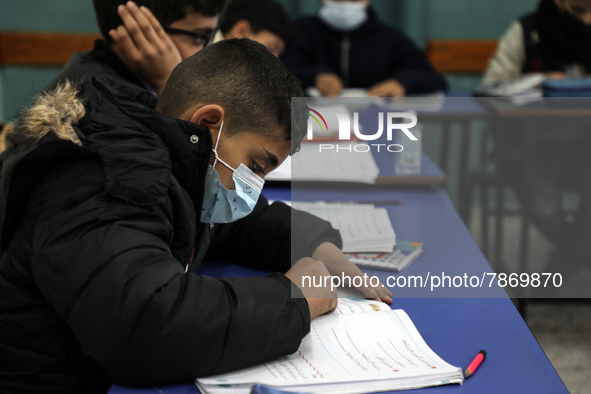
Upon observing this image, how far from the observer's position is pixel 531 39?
11.7 feet

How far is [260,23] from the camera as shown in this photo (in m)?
2.69

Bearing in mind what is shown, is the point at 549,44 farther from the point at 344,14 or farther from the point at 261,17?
the point at 261,17

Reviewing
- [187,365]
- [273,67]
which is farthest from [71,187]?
[273,67]

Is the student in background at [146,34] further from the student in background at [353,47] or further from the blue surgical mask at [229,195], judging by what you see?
the student in background at [353,47]

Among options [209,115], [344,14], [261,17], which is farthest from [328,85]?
[209,115]

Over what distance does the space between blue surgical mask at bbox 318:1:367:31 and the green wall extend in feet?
1.17

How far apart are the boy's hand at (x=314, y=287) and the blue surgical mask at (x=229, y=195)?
15 cm

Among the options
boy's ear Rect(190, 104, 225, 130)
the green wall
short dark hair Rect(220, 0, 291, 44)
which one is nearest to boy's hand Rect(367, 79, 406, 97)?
short dark hair Rect(220, 0, 291, 44)

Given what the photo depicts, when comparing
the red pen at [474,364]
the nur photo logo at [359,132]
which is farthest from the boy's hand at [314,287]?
the nur photo logo at [359,132]

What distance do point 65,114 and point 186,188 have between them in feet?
0.68

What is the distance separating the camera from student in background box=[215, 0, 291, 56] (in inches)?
105

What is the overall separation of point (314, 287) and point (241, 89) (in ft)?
1.09

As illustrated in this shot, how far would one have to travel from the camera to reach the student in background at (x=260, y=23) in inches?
105

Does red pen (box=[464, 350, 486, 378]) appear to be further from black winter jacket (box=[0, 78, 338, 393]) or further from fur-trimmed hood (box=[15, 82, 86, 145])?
fur-trimmed hood (box=[15, 82, 86, 145])
